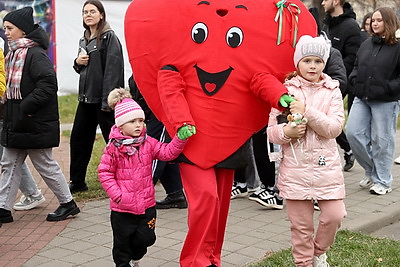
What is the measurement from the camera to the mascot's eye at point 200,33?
480cm

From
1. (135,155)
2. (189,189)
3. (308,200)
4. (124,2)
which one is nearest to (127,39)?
(135,155)

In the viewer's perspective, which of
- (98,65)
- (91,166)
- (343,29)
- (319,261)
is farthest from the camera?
(91,166)

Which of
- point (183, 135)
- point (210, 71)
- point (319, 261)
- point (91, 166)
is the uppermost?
point (210, 71)

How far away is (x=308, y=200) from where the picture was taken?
4.87 metres

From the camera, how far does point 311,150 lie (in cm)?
479

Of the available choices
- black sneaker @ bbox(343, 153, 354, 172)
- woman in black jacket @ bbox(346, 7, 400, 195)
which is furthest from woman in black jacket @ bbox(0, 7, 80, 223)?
black sneaker @ bbox(343, 153, 354, 172)

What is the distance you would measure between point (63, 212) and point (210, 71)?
2619mm

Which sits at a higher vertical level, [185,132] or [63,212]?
[185,132]

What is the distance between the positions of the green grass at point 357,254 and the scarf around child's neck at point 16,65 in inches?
107

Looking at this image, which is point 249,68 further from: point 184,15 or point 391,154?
point 391,154

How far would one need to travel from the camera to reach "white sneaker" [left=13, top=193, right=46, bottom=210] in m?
7.11

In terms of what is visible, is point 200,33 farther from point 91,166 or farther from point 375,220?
point 91,166

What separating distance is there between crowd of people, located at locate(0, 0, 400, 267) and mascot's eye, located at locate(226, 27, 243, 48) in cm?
41

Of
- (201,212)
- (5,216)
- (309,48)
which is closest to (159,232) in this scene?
(5,216)
